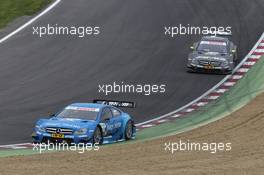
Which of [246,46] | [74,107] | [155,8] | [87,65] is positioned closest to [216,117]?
[74,107]

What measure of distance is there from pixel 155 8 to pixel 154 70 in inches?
334

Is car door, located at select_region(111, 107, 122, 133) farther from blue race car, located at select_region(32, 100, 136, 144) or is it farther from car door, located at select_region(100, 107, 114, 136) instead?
car door, located at select_region(100, 107, 114, 136)

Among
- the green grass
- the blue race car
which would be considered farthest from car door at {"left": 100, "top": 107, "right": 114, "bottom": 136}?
the green grass

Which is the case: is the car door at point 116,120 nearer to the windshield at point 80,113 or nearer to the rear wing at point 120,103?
the rear wing at point 120,103

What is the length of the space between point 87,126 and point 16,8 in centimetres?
1933

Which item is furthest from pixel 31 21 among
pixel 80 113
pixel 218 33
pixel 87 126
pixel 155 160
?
pixel 155 160

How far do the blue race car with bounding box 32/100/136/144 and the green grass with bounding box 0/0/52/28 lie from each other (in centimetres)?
1531

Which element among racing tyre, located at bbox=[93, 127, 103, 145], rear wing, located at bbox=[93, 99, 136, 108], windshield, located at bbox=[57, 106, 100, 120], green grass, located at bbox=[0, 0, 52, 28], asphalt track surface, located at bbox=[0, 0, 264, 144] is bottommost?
racing tyre, located at bbox=[93, 127, 103, 145]

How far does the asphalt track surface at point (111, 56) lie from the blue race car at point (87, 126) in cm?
144

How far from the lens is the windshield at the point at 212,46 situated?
112 ft

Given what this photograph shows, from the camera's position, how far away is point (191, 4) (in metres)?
41.6

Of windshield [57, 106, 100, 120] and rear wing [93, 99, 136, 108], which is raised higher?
rear wing [93, 99, 136, 108]

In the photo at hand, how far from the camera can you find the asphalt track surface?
28.0 meters

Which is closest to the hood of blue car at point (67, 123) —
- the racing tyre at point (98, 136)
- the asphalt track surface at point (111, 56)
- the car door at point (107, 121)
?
the racing tyre at point (98, 136)
